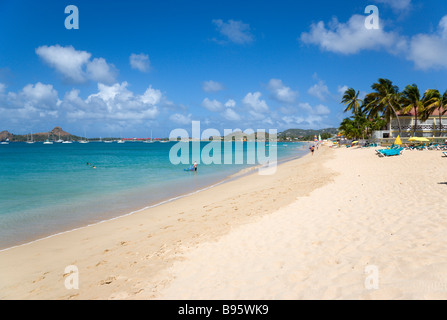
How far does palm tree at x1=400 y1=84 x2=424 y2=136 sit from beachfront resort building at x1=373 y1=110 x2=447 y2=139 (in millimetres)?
1750

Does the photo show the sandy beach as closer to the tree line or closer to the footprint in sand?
the footprint in sand

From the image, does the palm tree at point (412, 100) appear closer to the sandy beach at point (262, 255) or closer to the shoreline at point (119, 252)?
the sandy beach at point (262, 255)

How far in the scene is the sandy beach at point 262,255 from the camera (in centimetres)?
359

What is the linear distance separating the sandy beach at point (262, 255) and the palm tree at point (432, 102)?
43.3 m

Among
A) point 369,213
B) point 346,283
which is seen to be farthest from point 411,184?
point 346,283

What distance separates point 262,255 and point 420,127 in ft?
181

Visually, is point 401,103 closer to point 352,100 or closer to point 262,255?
point 352,100

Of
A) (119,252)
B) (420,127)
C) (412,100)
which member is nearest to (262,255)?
(119,252)

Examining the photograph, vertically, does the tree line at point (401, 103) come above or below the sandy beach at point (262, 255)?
above

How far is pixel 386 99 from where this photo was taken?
44.0m

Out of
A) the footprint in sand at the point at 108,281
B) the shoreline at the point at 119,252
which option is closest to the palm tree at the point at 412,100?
the shoreline at the point at 119,252

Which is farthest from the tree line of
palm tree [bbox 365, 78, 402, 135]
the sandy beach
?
the sandy beach

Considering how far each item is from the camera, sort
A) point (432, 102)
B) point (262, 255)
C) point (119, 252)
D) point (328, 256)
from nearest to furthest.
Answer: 1. point (328, 256)
2. point (262, 255)
3. point (119, 252)
4. point (432, 102)
